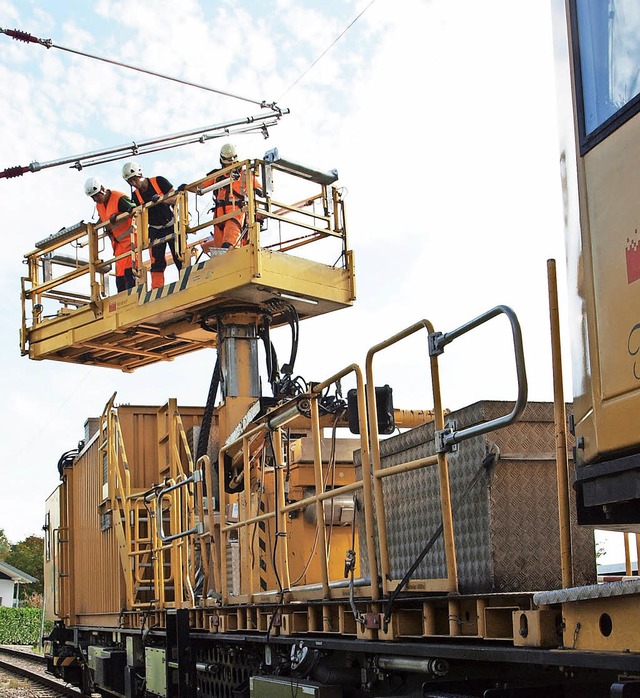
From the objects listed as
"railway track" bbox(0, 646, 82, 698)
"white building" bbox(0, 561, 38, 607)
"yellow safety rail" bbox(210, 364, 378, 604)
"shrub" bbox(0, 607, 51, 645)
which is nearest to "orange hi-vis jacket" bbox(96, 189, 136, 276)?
"yellow safety rail" bbox(210, 364, 378, 604)

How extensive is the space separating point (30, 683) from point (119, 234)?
35.5ft

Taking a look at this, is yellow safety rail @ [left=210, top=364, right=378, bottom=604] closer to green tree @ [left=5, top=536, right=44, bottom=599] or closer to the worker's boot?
the worker's boot

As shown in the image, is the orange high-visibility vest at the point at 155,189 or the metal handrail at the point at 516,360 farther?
the orange high-visibility vest at the point at 155,189

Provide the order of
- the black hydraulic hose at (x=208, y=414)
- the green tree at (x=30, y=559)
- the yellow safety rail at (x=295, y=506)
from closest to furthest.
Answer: the yellow safety rail at (x=295, y=506)
the black hydraulic hose at (x=208, y=414)
the green tree at (x=30, y=559)

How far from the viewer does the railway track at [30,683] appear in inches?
653

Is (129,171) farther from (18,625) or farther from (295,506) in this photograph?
(18,625)

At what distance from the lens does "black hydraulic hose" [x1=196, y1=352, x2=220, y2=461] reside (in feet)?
Result: 36.4

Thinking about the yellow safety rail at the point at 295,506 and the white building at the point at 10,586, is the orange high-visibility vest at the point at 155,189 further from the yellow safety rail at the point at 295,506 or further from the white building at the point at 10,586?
the white building at the point at 10,586

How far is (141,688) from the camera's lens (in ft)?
35.8

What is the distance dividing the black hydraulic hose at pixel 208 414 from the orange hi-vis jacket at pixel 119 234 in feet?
6.74

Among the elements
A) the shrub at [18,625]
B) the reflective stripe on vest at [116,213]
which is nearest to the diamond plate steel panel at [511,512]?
the reflective stripe on vest at [116,213]

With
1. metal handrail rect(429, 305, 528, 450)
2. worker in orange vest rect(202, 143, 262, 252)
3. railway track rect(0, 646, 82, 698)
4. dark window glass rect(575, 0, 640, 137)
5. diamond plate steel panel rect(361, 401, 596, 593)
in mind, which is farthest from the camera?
railway track rect(0, 646, 82, 698)

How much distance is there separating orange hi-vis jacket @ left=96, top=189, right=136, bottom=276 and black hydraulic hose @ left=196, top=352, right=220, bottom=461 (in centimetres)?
206

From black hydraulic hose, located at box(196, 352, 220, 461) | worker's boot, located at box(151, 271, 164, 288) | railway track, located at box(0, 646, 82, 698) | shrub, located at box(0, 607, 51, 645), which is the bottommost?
shrub, located at box(0, 607, 51, 645)
